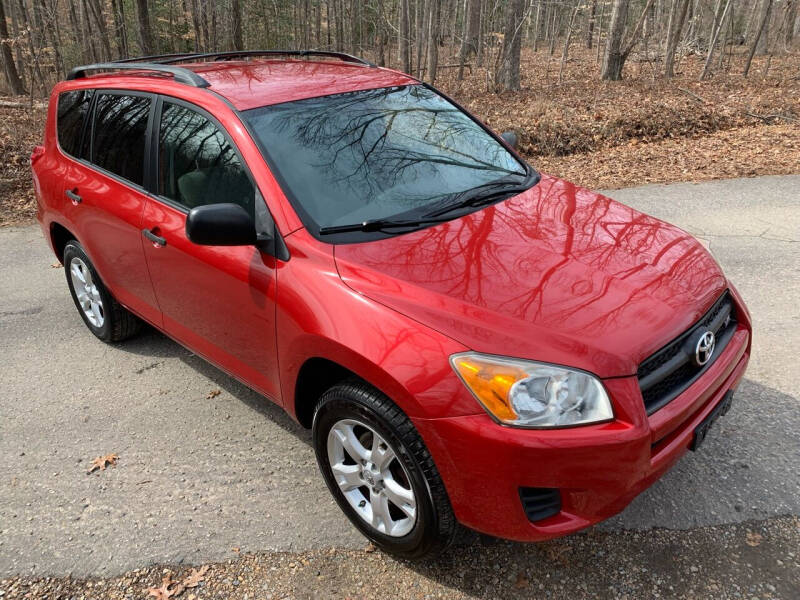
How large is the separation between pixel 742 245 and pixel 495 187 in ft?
12.3

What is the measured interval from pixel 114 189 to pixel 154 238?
2.03ft

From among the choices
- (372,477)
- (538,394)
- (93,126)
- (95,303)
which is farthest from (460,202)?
(95,303)

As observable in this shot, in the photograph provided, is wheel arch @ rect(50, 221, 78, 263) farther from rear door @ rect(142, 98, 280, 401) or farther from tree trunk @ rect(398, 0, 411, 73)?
tree trunk @ rect(398, 0, 411, 73)

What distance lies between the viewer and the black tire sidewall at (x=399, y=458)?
2301 mm

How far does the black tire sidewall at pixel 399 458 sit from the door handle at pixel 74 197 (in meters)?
2.48

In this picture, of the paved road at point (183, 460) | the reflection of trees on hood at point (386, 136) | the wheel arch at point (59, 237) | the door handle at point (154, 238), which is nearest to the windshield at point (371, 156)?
the reflection of trees on hood at point (386, 136)

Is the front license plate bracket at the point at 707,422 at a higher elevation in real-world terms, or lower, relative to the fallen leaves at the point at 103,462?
higher

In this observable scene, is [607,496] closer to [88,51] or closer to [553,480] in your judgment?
[553,480]

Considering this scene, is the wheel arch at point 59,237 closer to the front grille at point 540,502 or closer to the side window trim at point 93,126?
the side window trim at point 93,126

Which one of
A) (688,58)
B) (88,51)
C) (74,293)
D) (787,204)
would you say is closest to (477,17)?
(688,58)

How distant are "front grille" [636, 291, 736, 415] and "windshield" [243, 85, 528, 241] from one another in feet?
4.07

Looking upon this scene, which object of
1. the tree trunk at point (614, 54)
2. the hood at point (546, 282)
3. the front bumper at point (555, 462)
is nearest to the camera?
the front bumper at point (555, 462)

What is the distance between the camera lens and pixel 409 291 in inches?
92.4

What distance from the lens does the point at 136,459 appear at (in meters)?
3.37
